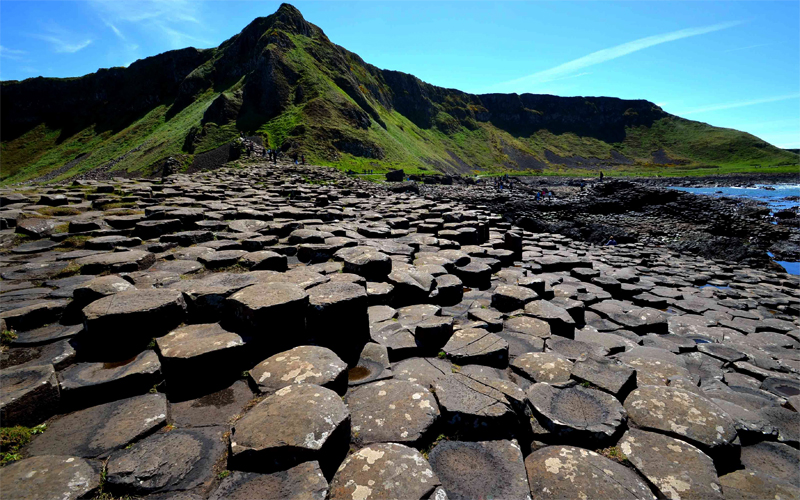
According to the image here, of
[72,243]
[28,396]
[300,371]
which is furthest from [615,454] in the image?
[72,243]

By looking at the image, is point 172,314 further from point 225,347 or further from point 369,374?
point 369,374

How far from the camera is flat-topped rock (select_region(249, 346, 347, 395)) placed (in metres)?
2.66

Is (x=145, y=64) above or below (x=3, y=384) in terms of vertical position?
above

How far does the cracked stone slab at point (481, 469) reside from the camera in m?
2.13

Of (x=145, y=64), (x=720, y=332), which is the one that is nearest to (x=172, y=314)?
(x=720, y=332)

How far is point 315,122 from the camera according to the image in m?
53.8

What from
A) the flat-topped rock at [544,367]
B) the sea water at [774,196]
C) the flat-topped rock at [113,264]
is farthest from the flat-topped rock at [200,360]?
the sea water at [774,196]

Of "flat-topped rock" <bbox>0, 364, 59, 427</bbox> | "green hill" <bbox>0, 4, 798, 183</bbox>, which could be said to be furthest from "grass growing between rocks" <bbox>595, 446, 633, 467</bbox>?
"green hill" <bbox>0, 4, 798, 183</bbox>

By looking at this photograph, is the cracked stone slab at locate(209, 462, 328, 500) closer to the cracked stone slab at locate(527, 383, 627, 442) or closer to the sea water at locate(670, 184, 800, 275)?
the cracked stone slab at locate(527, 383, 627, 442)

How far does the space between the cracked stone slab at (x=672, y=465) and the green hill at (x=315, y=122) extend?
147 feet

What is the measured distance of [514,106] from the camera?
541ft

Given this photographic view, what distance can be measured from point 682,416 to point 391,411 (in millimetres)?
2457

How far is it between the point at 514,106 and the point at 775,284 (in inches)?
6967

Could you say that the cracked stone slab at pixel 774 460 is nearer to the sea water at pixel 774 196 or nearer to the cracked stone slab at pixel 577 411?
the cracked stone slab at pixel 577 411
